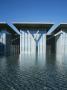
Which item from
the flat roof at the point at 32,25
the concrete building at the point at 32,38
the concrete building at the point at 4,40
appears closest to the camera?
the flat roof at the point at 32,25

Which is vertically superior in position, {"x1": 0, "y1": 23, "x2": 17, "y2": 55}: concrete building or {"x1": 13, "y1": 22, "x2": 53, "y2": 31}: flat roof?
{"x1": 13, "y1": 22, "x2": 53, "y2": 31}: flat roof

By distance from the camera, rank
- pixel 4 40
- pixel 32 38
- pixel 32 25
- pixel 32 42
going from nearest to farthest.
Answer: pixel 32 25
pixel 4 40
pixel 32 38
pixel 32 42

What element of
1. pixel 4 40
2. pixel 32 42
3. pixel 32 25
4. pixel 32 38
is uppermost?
pixel 32 25

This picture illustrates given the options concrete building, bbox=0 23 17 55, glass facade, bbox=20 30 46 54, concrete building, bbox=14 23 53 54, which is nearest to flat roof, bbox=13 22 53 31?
concrete building, bbox=14 23 53 54

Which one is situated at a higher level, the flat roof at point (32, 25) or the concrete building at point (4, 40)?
the flat roof at point (32, 25)

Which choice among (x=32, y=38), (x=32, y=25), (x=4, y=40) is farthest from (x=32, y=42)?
(x=4, y=40)

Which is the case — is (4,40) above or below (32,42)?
above

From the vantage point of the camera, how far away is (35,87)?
11.8 metres

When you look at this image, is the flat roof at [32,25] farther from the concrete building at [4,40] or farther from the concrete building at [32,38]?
the concrete building at [4,40]

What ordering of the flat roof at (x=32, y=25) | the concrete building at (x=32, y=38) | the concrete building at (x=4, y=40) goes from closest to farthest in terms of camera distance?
the flat roof at (x=32, y=25)
the concrete building at (x=4, y=40)
the concrete building at (x=32, y=38)

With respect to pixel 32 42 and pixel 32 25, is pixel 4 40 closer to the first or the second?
pixel 32 42

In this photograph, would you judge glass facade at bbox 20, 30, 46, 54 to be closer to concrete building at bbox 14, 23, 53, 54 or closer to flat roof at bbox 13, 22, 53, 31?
concrete building at bbox 14, 23, 53, 54

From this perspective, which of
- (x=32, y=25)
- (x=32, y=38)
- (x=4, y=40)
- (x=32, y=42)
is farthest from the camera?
(x=32, y=42)

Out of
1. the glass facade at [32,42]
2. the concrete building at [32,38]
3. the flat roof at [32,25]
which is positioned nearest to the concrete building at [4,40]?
the flat roof at [32,25]
